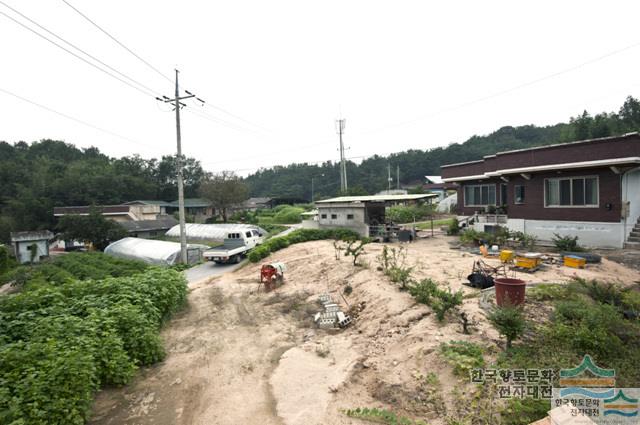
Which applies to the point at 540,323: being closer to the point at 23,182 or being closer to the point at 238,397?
the point at 238,397

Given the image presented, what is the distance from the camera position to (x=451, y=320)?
6719 millimetres

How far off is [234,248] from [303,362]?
15.1 metres

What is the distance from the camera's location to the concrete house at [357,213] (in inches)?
836

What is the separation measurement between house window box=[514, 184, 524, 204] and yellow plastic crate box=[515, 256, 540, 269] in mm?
8757

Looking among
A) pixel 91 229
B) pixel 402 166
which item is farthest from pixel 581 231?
pixel 402 166

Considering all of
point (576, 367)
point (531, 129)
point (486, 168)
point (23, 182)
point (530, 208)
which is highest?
point (531, 129)

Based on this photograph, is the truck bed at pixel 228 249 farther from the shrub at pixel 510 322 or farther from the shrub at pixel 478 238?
the shrub at pixel 510 322

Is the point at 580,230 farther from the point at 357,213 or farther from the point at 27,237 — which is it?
the point at 27,237

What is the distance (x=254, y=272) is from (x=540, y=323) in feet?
43.0

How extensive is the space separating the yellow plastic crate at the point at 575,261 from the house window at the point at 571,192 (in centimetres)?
632

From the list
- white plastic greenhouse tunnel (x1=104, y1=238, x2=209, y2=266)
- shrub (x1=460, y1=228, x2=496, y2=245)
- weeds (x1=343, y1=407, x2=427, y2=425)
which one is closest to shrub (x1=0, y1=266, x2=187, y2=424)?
weeds (x1=343, y1=407, x2=427, y2=425)

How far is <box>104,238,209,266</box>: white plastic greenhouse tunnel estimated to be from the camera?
70.7 ft

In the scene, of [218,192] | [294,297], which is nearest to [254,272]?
[294,297]

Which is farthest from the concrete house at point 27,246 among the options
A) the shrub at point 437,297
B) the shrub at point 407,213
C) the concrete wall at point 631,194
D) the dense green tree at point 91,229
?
the concrete wall at point 631,194
